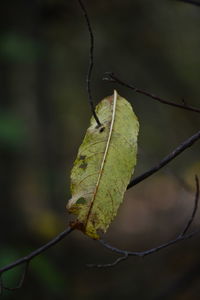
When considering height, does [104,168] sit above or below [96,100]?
above

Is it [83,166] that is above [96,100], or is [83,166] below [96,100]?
above

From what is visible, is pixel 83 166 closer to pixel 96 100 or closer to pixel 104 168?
pixel 104 168

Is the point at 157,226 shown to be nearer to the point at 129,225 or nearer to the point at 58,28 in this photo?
the point at 129,225

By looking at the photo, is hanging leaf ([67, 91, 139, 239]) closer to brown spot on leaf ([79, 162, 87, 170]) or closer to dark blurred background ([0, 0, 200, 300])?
brown spot on leaf ([79, 162, 87, 170])

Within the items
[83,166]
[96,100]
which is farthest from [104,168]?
[96,100]

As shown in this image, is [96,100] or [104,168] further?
[96,100]

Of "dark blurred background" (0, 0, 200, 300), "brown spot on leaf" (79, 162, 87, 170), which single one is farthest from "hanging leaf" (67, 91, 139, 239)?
"dark blurred background" (0, 0, 200, 300)
